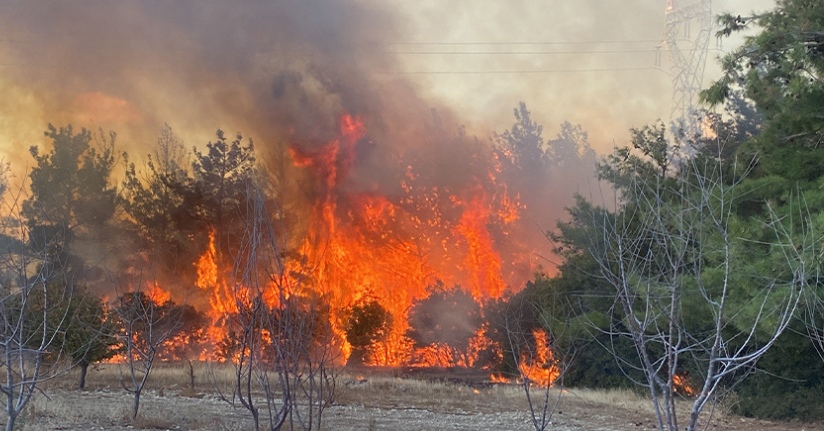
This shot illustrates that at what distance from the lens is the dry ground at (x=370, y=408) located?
43.9 ft

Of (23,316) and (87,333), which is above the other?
(87,333)

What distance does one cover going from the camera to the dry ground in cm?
1339

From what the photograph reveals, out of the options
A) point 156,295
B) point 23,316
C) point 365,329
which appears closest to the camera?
point 23,316

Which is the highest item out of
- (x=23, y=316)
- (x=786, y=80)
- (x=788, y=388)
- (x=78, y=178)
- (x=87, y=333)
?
(x=78, y=178)

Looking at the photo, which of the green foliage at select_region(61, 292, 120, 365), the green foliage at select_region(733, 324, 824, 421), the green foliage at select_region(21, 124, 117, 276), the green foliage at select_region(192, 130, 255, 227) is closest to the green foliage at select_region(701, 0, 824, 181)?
the green foliage at select_region(733, 324, 824, 421)

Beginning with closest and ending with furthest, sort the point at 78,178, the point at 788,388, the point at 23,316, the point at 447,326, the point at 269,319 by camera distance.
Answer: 1. the point at 269,319
2. the point at 23,316
3. the point at 788,388
4. the point at 447,326
5. the point at 78,178

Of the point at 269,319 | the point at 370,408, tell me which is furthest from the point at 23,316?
the point at 370,408

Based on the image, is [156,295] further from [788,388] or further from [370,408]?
[788,388]

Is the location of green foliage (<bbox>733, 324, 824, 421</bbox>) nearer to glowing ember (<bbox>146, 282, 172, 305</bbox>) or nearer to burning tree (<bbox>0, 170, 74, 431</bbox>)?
glowing ember (<bbox>146, 282, 172, 305</bbox>)

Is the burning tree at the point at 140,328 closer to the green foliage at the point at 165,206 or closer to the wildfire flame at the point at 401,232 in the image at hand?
the green foliage at the point at 165,206

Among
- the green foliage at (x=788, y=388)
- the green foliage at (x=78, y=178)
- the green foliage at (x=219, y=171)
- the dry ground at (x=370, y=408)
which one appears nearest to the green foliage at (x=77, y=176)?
the green foliage at (x=78, y=178)

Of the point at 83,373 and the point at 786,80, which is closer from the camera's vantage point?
the point at 786,80

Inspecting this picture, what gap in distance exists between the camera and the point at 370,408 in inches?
712

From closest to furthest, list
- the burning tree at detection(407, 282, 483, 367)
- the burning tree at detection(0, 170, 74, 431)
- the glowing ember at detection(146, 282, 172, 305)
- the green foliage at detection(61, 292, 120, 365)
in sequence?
1. the burning tree at detection(0, 170, 74, 431)
2. the glowing ember at detection(146, 282, 172, 305)
3. the green foliage at detection(61, 292, 120, 365)
4. the burning tree at detection(407, 282, 483, 367)
